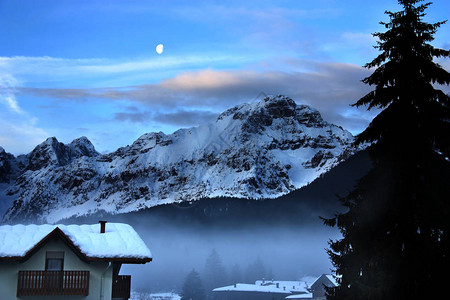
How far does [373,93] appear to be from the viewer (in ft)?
81.2

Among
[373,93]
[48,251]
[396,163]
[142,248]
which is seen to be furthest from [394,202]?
[48,251]

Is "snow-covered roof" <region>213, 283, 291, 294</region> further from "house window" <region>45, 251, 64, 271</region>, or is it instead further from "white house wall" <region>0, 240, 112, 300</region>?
"house window" <region>45, 251, 64, 271</region>

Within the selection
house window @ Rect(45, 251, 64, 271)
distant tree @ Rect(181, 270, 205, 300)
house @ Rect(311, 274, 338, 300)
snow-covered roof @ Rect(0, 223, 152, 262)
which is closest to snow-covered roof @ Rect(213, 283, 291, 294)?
distant tree @ Rect(181, 270, 205, 300)

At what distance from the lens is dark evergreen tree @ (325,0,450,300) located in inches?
875

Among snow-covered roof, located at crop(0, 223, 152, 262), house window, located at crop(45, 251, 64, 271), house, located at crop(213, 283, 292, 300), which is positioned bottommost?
house, located at crop(213, 283, 292, 300)

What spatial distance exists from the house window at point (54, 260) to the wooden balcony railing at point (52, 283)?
393 mm

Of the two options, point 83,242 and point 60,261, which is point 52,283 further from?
point 83,242

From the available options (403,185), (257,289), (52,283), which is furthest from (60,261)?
(257,289)

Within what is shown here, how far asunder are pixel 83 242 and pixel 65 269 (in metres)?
1.57

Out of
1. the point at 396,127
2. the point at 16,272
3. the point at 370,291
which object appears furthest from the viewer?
the point at 16,272

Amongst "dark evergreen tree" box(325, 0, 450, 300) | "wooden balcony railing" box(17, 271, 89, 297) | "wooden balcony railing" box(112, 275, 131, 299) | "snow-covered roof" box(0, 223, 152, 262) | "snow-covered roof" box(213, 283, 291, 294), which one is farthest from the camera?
"snow-covered roof" box(213, 283, 291, 294)

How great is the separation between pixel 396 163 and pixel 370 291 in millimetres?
4857

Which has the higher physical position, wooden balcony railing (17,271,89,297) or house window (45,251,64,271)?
house window (45,251,64,271)

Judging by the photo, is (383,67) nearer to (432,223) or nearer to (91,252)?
(432,223)
